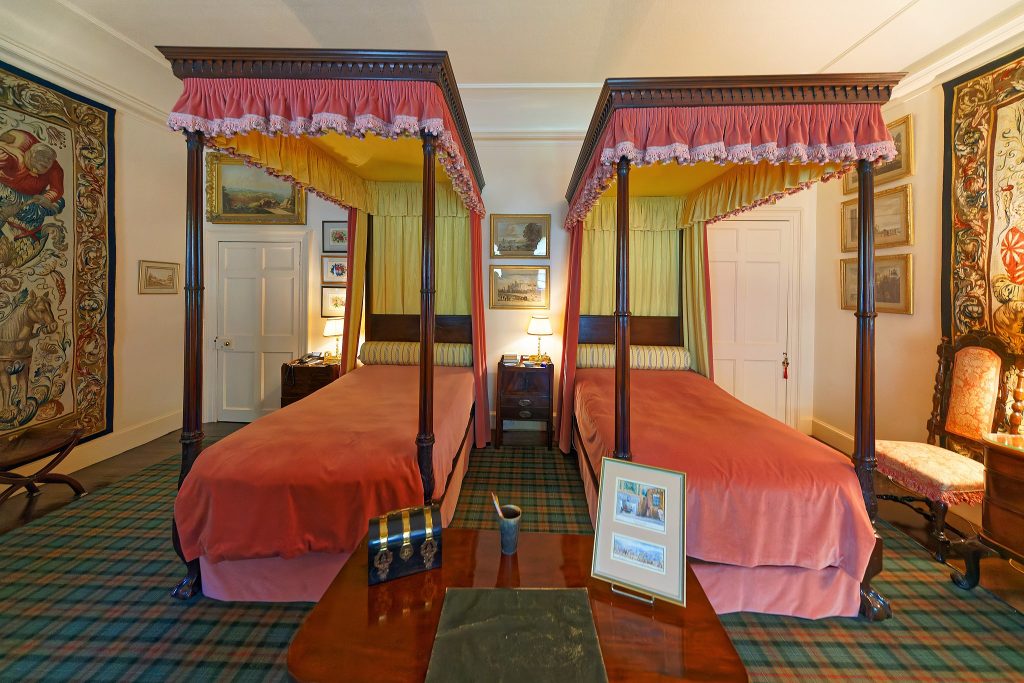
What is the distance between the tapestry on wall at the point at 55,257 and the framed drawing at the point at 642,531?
502 centimetres

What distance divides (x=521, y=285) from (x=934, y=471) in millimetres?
4013

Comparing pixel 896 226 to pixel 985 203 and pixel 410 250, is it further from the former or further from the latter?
pixel 410 250

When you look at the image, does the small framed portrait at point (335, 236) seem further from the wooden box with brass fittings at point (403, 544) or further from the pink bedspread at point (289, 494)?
the wooden box with brass fittings at point (403, 544)

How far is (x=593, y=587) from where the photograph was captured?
1.42 meters

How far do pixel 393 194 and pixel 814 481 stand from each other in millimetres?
4845

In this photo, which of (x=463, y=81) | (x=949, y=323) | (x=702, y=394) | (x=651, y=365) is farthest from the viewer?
(x=651, y=365)

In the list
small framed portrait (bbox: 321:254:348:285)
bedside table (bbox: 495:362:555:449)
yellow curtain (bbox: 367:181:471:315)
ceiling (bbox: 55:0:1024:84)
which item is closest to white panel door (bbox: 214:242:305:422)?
small framed portrait (bbox: 321:254:348:285)

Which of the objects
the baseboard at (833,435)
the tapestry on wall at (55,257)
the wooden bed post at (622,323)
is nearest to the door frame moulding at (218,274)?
the tapestry on wall at (55,257)

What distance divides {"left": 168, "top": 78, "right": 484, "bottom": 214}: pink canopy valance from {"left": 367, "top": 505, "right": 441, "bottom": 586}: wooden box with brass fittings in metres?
1.90

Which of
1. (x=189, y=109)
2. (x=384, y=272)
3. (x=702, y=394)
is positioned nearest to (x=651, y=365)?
(x=702, y=394)

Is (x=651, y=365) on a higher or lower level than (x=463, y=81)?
lower

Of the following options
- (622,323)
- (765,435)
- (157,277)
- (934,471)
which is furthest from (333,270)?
(934,471)

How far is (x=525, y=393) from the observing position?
466 cm

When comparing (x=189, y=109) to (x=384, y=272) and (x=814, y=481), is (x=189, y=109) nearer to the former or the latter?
(x=384, y=272)
